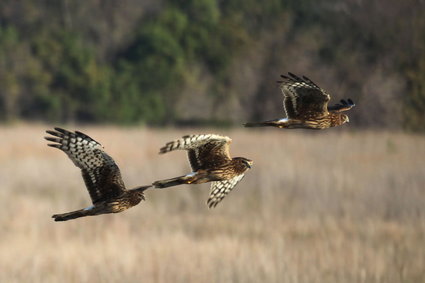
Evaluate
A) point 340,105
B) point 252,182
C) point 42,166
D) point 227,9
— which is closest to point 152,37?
A: point 227,9

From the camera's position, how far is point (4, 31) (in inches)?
1853

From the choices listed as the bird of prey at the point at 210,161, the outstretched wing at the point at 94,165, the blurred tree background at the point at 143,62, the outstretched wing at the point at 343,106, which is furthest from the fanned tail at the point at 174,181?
the blurred tree background at the point at 143,62

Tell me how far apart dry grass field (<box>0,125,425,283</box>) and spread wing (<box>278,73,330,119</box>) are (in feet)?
32.0

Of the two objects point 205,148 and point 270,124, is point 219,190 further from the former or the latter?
point 270,124

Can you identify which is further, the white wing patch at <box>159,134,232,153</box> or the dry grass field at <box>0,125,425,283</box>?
the dry grass field at <box>0,125,425,283</box>

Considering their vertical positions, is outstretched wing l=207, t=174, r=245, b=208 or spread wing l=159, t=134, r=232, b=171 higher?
spread wing l=159, t=134, r=232, b=171

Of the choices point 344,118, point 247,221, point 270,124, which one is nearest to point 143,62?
point 247,221

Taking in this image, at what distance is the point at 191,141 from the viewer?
4.86 feet

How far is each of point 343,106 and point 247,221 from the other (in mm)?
17674

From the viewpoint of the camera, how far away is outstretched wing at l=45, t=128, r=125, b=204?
148 cm

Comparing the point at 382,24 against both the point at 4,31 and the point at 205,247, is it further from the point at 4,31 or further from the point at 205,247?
the point at 4,31

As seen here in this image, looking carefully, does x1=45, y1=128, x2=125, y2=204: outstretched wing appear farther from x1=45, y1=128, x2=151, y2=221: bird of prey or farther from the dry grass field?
the dry grass field

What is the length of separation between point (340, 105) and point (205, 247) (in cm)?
1447

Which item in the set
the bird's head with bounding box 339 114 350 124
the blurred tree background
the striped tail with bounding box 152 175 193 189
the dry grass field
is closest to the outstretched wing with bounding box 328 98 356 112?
the bird's head with bounding box 339 114 350 124
